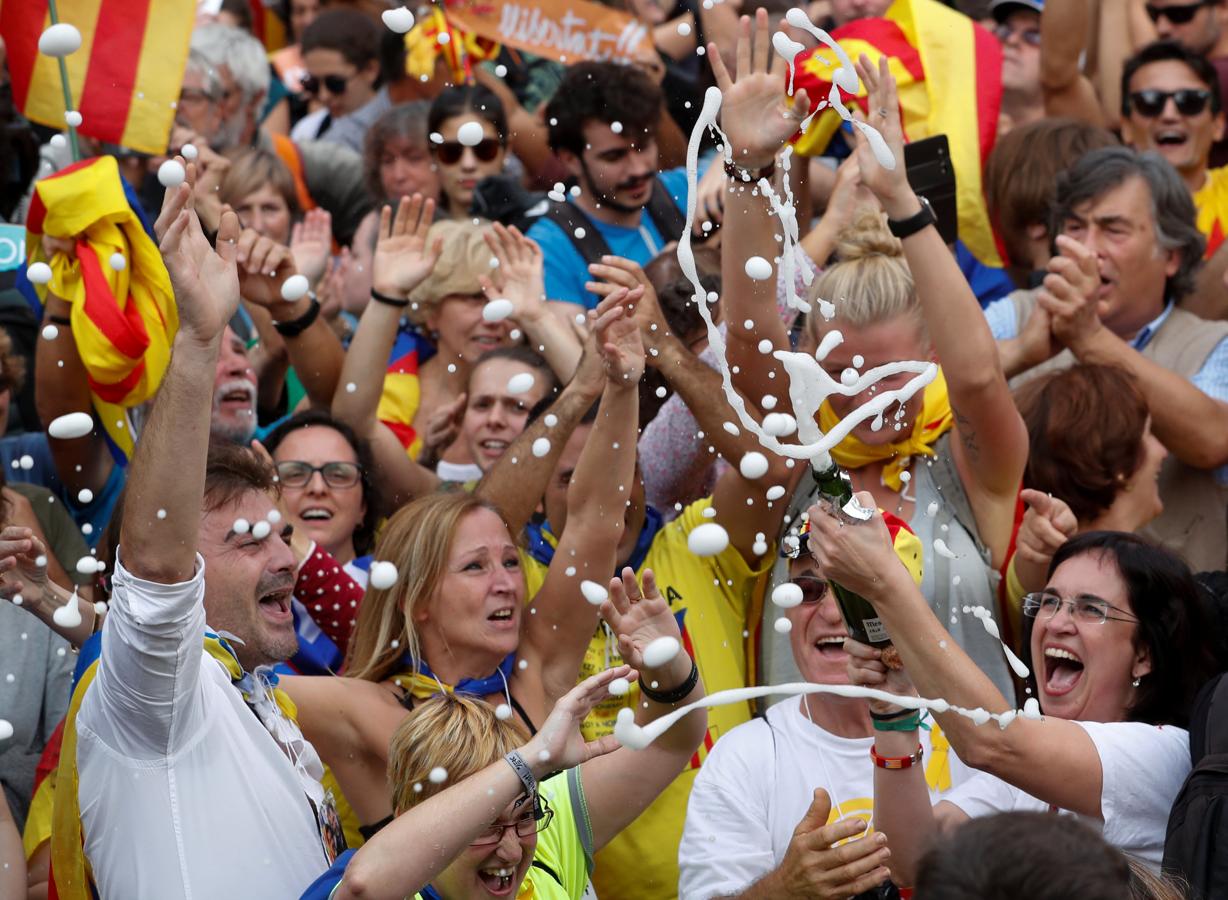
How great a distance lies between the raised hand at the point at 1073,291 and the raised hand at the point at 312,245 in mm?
2770

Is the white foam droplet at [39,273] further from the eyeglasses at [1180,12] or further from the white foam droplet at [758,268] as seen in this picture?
the eyeglasses at [1180,12]

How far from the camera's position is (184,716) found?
3.37m

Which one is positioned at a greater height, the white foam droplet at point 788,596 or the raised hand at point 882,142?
the raised hand at point 882,142

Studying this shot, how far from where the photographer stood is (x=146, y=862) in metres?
3.38

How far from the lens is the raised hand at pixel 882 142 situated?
13.5 feet

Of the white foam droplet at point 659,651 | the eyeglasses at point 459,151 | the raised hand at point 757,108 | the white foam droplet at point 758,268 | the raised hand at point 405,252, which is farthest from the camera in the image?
the eyeglasses at point 459,151

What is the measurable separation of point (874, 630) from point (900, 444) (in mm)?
1115

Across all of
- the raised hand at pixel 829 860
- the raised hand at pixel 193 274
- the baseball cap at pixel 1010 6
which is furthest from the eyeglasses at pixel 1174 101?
the raised hand at pixel 193 274

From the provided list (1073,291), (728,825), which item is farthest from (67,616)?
(1073,291)

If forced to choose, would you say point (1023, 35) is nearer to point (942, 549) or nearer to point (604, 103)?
point (604, 103)

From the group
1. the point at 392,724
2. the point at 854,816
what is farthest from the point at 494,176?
the point at 854,816

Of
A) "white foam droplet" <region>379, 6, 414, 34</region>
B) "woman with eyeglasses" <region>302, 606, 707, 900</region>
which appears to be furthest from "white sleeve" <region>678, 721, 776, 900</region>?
"white foam droplet" <region>379, 6, 414, 34</region>

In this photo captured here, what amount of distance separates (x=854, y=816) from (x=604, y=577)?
0.96 m

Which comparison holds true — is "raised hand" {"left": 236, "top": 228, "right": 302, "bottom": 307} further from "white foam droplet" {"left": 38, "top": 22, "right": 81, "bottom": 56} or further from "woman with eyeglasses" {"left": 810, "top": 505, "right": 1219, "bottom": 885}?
"woman with eyeglasses" {"left": 810, "top": 505, "right": 1219, "bottom": 885}
